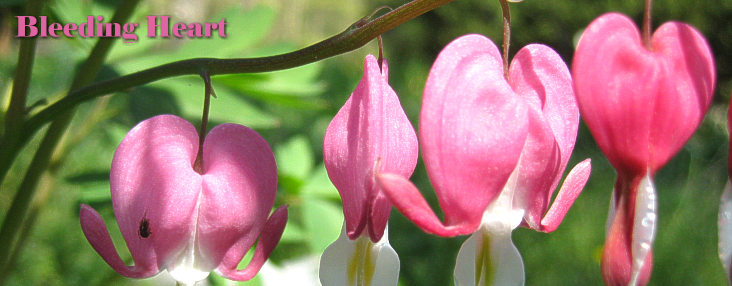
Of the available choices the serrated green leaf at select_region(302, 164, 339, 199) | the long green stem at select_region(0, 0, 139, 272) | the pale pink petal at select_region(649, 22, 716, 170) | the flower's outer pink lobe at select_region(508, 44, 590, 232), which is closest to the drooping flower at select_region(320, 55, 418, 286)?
the flower's outer pink lobe at select_region(508, 44, 590, 232)

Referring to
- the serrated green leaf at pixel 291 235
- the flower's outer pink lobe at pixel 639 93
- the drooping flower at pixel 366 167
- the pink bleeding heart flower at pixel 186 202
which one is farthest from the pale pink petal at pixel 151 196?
the serrated green leaf at pixel 291 235

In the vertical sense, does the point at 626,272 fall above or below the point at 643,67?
below

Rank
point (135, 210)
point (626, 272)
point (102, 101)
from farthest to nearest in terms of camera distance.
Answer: point (102, 101), point (135, 210), point (626, 272)

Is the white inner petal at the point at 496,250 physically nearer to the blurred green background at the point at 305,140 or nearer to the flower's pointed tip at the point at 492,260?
the flower's pointed tip at the point at 492,260

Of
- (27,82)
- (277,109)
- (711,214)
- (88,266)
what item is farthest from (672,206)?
(27,82)

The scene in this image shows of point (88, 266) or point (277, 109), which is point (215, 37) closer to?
point (88, 266)

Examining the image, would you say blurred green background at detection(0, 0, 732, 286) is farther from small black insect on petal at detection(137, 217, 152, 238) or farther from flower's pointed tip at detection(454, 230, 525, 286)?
flower's pointed tip at detection(454, 230, 525, 286)

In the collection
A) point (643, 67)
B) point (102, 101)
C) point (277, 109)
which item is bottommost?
point (277, 109)
